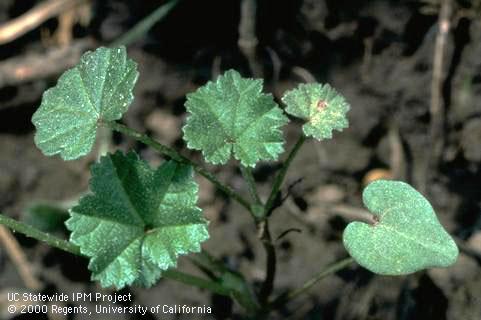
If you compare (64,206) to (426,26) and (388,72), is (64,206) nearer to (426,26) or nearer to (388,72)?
(388,72)

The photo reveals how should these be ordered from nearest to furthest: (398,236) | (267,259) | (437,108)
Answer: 1. (398,236)
2. (267,259)
3. (437,108)

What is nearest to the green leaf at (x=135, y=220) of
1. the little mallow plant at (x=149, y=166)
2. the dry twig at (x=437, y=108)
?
the little mallow plant at (x=149, y=166)

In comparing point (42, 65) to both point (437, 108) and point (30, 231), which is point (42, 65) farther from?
point (437, 108)

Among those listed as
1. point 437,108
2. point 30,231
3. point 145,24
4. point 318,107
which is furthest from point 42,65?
point 437,108

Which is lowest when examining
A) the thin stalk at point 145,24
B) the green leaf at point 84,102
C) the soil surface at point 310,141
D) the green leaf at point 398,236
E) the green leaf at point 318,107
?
the soil surface at point 310,141

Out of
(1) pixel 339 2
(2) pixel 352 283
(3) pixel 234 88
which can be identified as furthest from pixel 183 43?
(2) pixel 352 283

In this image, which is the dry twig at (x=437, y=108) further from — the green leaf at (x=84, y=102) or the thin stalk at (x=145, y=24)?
the green leaf at (x=84, y=102)
